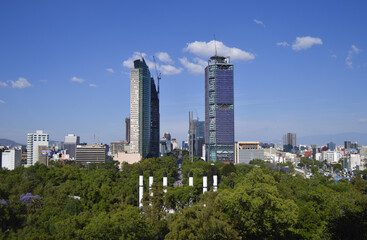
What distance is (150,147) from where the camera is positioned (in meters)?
156

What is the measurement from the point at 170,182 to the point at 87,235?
1822 inches

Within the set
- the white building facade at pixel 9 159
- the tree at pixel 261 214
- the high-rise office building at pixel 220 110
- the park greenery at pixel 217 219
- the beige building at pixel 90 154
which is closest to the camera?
the park greenery at pixel 217 219

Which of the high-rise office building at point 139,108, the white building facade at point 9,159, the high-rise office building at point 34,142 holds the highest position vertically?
the high-rise office building at point 139,108

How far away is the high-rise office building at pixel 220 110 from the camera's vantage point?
147000 millimetres

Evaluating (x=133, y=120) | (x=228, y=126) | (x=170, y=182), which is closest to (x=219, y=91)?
(x=228, y=126)

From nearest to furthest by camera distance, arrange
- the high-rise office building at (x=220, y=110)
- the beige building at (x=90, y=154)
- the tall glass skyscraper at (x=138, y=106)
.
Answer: the tall glass skyscraper at (x=138, y=106), the high-rise office building at (x=220, y=110), the beige building at (x=90, y=154)

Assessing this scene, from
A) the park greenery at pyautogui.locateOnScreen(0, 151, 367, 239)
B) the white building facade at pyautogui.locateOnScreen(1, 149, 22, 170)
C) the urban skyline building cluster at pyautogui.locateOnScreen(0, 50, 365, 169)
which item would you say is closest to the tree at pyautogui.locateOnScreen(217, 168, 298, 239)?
the park greenery at pyautogui.locateOnScreen(0, 151, 367, 239)

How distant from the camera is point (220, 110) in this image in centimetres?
14725

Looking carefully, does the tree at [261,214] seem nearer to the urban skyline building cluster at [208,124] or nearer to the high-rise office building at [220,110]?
the urban skyline building cluster at [208,124]

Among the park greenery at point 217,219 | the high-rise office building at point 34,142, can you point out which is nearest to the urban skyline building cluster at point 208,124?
the high-rise office building at point 34,142

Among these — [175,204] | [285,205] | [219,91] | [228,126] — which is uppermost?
[219,91]

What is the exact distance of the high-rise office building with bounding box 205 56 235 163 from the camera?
147000 mm

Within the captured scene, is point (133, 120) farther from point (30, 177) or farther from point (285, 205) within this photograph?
point (285, 205)

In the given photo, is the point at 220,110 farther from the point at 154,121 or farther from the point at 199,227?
the point at 199,227
